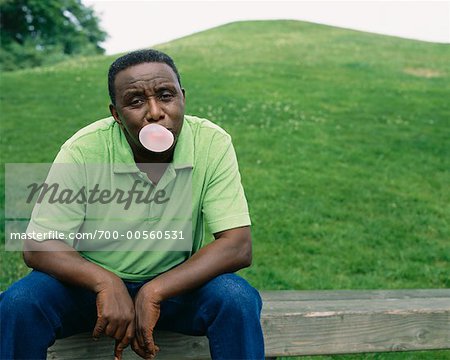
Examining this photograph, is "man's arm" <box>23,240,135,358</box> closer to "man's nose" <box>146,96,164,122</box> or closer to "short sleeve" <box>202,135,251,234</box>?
"short sleeve" <box>202,135,251,234</box>

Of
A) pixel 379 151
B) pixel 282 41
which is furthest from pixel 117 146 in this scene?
pixel 282 41

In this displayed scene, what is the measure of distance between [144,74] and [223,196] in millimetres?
549

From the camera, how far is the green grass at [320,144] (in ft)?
18.5

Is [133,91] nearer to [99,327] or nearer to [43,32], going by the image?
[99,327]

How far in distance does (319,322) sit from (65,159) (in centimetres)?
118

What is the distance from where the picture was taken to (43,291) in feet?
7.79

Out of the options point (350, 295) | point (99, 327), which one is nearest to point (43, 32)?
point (350, 295)

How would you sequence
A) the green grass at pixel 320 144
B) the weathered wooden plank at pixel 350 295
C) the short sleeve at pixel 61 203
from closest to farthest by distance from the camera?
the short sleeve at pixel 61 203, the weathered wooden plank at pixel 350 295, the green grass at pixel 320 144

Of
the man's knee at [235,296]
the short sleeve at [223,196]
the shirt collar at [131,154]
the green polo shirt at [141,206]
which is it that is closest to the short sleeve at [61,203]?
the green polo shirt at [141,206]

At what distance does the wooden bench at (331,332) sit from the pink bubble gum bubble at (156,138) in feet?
2.32

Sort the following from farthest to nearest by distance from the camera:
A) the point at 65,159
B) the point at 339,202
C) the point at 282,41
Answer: the point at 282,41, the point at 339,202, the point at 65,159

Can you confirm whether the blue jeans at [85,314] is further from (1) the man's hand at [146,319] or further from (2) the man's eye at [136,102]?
(2) the man's eye at [136,102]

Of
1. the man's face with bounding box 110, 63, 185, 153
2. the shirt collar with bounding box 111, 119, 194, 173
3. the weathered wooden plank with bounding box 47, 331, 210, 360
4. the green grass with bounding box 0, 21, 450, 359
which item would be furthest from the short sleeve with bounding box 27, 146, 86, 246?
the green grass with bounding box 0, 21, 450, 359

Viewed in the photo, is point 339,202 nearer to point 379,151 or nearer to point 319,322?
point 379,151
